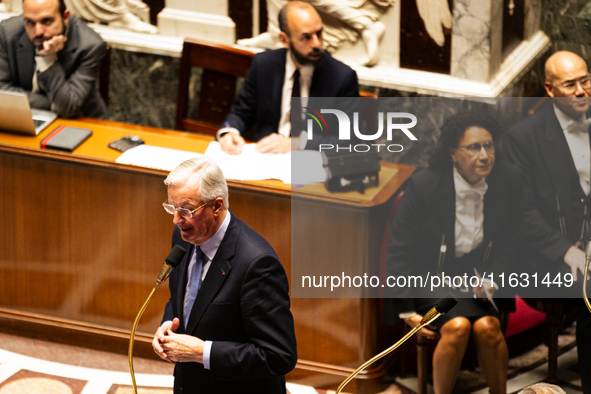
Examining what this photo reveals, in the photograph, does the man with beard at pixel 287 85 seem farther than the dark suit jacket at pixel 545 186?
Yes

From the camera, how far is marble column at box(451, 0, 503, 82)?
446 cm

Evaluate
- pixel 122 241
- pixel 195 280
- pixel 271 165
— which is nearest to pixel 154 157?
pixel 122 241

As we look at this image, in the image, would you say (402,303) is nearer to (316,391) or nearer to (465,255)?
(465,255)

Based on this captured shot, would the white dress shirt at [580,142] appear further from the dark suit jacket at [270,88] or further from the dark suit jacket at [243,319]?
the dark suit jacket at [243,319]

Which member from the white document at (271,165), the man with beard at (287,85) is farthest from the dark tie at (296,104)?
the white document at (271,165)

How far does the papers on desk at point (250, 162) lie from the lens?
3.46 metres

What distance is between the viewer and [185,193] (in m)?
2.25

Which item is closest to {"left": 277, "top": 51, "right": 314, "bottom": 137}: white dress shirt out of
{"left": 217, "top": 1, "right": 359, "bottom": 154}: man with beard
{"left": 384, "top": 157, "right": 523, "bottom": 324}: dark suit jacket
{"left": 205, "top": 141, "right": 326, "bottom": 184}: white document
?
{"left": 217, "top": 1, "right": 359, "bottom": 154}: man with beard

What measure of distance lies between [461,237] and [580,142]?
746 mm

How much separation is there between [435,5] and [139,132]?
1.99 metres

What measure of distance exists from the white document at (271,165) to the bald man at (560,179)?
943 mm

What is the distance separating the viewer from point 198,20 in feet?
16.8

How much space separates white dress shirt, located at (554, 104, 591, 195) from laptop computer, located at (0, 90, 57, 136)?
2591 mm

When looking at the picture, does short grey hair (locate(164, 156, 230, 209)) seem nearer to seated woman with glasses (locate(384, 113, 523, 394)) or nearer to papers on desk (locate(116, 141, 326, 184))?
papers on desk (locate(116, 141, 326, 184))
